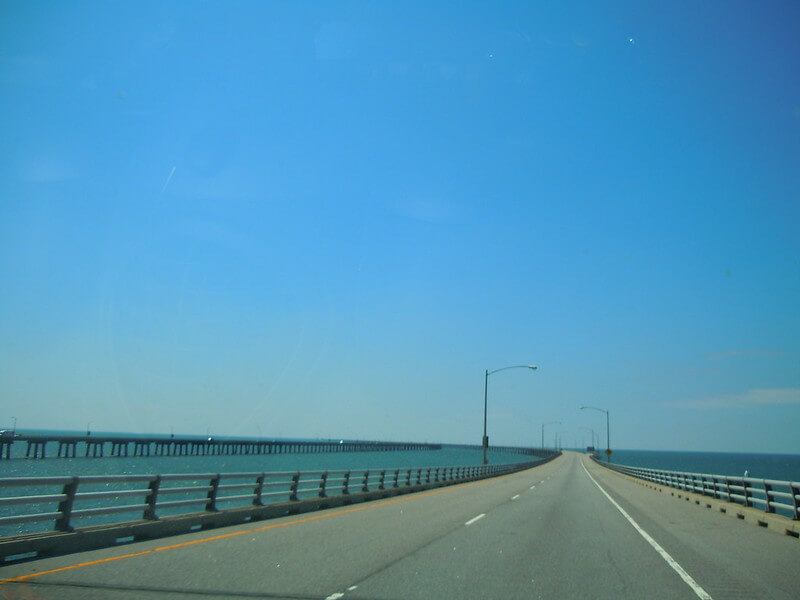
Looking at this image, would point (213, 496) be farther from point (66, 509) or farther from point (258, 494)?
point (66, 509)

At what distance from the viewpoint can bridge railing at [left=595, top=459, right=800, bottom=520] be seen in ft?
60.7

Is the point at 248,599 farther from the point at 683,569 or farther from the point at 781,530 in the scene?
the point at 781,530

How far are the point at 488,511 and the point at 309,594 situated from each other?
570 inches

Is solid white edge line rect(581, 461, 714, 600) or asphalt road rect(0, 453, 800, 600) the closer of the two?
asphalt road rect(0, 453, 800, 600)

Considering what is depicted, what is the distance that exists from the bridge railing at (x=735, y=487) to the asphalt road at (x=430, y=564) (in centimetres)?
126

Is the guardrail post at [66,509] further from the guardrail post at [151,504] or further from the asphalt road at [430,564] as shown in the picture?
the guardrail post at [151,504]

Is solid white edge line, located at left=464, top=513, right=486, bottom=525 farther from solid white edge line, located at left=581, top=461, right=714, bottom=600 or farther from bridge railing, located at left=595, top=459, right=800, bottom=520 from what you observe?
bridge railing, located at left=595, top=459, right=800, bottom=520

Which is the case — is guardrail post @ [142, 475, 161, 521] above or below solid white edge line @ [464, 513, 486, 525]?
above

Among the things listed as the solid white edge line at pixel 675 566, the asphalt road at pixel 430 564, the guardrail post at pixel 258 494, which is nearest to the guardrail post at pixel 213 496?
the asphalt road at pixel 430 564

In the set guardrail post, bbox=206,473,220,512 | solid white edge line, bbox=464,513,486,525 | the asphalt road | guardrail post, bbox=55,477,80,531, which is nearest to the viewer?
the asphalt road

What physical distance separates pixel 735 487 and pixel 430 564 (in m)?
16.9

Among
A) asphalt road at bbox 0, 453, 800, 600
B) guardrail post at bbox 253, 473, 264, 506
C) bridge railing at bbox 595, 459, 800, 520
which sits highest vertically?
bridge railing at bbox 595, 459, 800, 520

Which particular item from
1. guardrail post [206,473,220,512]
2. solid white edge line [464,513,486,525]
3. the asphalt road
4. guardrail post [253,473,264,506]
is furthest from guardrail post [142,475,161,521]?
solid white edge line [464,513,486,525]

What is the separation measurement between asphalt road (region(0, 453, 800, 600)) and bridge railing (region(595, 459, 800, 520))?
1.26m
